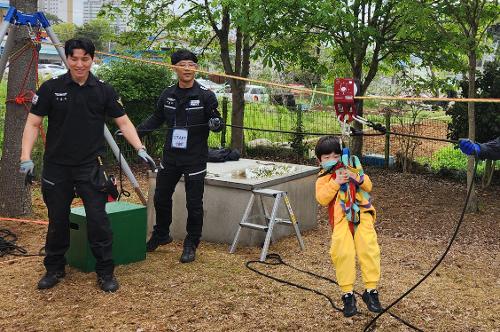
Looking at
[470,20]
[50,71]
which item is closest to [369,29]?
[470,20]

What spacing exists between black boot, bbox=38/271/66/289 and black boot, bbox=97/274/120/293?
32cm

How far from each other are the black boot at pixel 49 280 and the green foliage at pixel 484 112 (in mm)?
6981

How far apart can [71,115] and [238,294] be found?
5.61 ft

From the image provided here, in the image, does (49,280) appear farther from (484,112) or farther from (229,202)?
(484,112)

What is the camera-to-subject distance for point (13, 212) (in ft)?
21.1

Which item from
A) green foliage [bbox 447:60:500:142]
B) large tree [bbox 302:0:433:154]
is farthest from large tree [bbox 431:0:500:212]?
green foliage [bbox 447:60:500:142]

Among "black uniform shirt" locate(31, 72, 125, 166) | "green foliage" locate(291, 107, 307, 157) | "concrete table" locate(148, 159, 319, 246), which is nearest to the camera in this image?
"black uniform shirt" locate(31, 72, 125, 166)

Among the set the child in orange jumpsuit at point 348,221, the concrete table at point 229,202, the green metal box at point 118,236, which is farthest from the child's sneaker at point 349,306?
the concrete table at point 229,202

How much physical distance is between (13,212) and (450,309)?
4634 mm

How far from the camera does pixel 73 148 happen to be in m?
4.05

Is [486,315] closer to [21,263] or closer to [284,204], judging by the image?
[284,204]

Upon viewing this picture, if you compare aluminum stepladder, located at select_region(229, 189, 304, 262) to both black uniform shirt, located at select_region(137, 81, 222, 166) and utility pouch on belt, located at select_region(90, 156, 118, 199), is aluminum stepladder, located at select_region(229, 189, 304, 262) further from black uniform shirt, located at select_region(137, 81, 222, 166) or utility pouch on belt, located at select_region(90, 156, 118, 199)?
utility pouch on belt, located at select_region(90, 156, 118, 199)

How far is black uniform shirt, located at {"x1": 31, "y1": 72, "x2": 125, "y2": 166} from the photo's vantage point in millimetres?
3998

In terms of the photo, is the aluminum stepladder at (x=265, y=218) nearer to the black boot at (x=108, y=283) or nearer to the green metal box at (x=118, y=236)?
the green metal box at (x=118, y=236)
